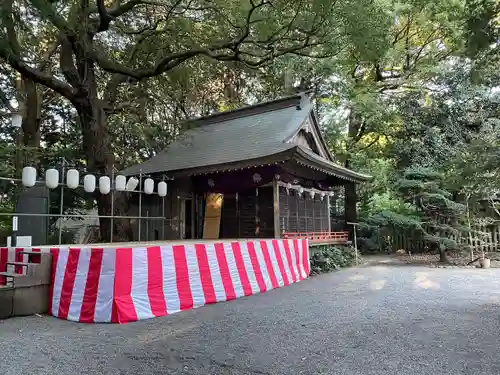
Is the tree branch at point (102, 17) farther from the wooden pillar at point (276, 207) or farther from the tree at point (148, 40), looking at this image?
the wooden pillar at point (276, 207)

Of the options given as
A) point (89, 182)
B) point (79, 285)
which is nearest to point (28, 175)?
point (89, 182)

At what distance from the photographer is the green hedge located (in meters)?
11.0

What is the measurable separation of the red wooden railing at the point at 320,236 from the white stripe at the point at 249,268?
11.7 ft

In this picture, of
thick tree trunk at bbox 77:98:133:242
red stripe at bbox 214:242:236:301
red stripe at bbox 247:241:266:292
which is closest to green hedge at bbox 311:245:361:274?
red stripe at bbox 247:241:266:292

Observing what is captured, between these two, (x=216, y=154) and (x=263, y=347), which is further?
(x=216, y=154)

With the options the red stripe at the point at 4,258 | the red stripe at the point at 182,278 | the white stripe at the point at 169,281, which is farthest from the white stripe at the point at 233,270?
the red stripe at the point at 4,258

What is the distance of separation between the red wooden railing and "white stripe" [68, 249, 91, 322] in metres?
6.27

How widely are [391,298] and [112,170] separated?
7355 millimetres

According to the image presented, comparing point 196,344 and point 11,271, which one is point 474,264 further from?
point 11,271

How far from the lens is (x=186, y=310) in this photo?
5.70m

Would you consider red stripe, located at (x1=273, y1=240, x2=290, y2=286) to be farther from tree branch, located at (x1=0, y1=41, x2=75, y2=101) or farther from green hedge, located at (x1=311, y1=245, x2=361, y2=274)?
tree branch, located at (x1=0, y1=41, x2=75, y2=101)

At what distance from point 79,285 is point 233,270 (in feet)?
8.20

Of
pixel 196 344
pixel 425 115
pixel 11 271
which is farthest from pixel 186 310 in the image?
pixel 425 115

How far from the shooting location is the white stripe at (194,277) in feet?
19.6
